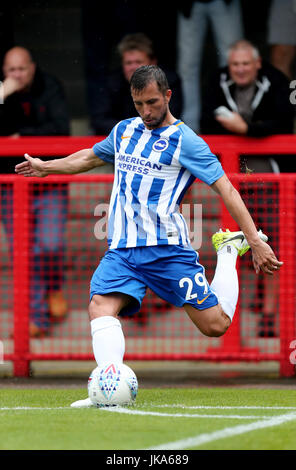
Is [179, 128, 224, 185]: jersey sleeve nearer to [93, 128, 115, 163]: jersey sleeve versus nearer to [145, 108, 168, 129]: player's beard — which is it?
[145, 108, 168, 129]: player's beard

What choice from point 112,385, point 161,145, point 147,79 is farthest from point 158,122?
point 112,385

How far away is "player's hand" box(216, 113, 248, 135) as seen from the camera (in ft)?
28.9

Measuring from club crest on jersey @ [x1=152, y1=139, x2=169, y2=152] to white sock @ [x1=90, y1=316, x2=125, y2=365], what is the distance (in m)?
1.06

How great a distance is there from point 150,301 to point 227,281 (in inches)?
63.2

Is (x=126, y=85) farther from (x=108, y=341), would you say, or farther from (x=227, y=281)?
(x=108, y=341)

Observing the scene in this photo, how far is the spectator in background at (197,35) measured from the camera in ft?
32.2

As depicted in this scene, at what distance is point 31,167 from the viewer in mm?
6586

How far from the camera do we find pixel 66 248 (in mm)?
8117

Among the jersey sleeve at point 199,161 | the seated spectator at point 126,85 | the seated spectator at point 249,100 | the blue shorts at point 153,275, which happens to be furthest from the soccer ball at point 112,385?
the seated spectator at point 126,85

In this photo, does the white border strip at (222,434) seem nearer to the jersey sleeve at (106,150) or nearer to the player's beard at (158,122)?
the player's beard at (158,122)

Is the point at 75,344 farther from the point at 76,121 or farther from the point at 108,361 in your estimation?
the point at 76,121

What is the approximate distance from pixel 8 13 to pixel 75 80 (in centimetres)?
101

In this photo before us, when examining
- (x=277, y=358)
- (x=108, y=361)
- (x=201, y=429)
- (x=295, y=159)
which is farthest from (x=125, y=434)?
(x=295, y=159)

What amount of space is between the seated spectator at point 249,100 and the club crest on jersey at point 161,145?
2768mm
